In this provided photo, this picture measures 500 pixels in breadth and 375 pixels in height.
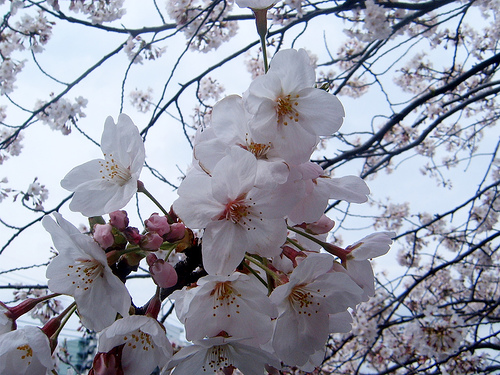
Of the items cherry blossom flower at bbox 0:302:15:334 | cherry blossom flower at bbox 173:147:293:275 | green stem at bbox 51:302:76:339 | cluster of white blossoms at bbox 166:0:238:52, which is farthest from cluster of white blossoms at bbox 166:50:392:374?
cluster of white blossoms at bbox 166:0:238:52

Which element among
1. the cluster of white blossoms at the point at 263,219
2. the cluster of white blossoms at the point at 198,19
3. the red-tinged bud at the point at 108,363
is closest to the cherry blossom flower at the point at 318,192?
the cluster of white blossoms at the point at 263,219

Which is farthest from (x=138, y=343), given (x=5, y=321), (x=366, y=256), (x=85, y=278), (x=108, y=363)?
(x=366, y=256)

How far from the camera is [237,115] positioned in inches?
30.2

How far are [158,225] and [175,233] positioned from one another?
0.13 ft

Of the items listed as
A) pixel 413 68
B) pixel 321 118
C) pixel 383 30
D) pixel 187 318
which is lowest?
pixel 187 318

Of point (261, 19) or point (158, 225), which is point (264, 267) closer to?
point (158, 225)

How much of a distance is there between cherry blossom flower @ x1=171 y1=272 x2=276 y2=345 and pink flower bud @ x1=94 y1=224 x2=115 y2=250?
19 cm

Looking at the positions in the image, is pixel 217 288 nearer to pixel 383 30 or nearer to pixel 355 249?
pixel 355 249

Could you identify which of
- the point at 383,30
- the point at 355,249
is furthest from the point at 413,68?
the point at 355,249

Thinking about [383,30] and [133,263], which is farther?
[383,30]

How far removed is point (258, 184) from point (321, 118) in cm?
24

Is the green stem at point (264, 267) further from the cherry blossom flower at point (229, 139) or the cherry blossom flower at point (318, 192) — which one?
the cherry blossom flower at point (229, 139)

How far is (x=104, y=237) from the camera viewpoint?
2.25 ft

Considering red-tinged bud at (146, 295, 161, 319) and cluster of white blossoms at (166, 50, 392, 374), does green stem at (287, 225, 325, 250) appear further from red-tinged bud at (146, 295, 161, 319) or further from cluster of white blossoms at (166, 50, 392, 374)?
red-tinged bud at (146, 295, 161, 319)
